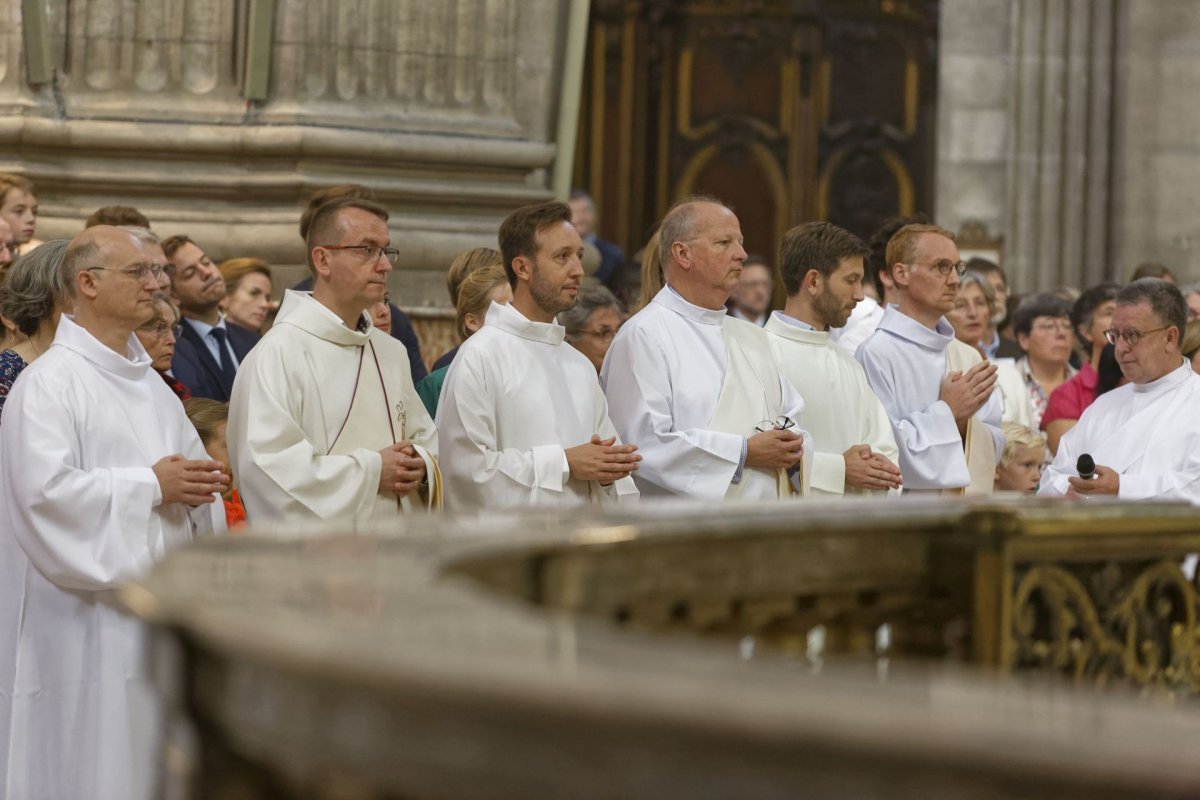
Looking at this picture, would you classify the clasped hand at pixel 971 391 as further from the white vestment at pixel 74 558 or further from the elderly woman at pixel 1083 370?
the white vestment at pixel 74 558

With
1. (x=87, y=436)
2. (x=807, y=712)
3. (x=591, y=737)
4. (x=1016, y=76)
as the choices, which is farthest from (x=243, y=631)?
(x=1016, y=76)

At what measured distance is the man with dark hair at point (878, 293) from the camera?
7.16 m

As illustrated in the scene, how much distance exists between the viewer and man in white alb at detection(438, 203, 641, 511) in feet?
17.6

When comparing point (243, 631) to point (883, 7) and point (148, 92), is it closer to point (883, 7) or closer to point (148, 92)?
point (148, 92)

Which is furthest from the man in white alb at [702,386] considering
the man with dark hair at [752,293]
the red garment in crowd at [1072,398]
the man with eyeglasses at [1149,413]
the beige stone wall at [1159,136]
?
the beige stone wall at [1159,136]

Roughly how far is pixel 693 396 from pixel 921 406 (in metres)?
1.14

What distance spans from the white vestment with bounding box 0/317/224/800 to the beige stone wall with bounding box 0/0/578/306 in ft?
7.34

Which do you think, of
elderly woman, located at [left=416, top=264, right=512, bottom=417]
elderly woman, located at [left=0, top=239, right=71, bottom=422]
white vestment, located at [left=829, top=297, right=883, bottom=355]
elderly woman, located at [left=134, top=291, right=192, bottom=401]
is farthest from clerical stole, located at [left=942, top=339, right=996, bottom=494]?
elderly woman, located at [left=0, top=239, right=71, bottom=422]

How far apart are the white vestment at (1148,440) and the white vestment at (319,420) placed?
226 centimetres

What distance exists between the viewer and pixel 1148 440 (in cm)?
648

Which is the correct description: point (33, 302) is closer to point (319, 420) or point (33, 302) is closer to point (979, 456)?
point (319, 420)

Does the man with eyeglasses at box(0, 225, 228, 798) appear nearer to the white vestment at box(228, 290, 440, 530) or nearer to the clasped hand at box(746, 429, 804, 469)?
the white vestment at box(228, 290, 440, 530)

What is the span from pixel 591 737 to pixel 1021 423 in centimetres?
A: 660

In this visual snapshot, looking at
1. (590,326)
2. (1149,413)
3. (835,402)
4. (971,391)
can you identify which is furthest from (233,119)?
(1149,413)
